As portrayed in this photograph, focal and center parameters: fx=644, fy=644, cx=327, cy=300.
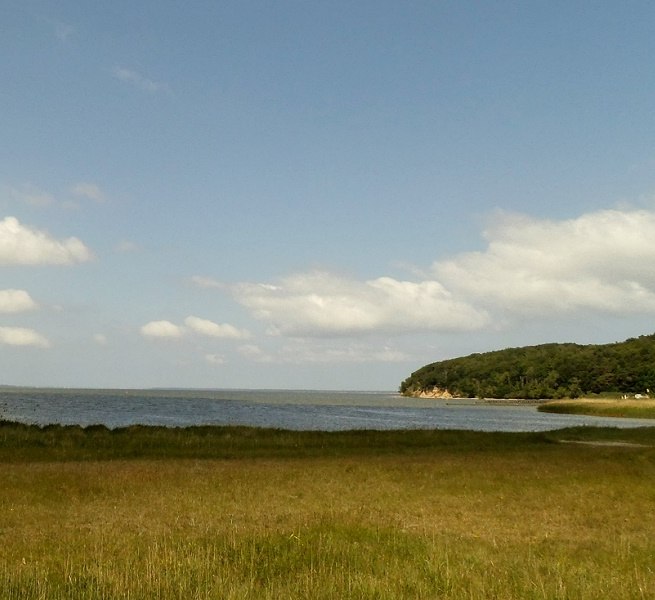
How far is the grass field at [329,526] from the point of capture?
1192 centimetres

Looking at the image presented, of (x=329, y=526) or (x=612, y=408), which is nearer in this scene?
(x=329, y=526)

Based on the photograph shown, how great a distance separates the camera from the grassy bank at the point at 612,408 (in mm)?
132375

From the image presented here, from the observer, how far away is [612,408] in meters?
141

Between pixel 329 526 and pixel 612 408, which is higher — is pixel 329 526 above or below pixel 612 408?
above

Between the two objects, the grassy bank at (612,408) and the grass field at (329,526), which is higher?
the grass field at (329,526)

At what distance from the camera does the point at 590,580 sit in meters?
12.6

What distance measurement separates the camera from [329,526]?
1770 cm

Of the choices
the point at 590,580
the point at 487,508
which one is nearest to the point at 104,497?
the point at 487,508

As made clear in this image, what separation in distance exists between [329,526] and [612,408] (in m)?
140

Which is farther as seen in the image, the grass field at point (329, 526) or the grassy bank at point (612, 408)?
the grassy bank at point (612, 408)

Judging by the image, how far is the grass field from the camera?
11.9 metres

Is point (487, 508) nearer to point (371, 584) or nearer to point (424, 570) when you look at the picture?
point (424, 570)

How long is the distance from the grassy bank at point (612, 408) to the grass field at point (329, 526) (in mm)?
106500

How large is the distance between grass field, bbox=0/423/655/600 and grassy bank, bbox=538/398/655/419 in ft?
349
